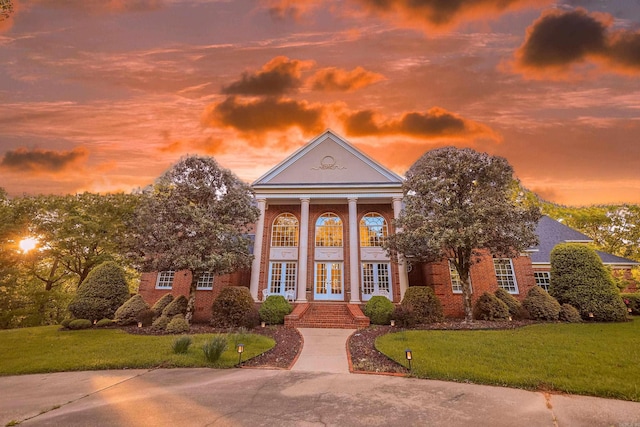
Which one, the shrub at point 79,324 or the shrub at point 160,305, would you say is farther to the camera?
the shrub at point 160,305

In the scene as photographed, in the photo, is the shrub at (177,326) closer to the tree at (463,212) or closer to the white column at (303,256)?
the white column at (303,256)

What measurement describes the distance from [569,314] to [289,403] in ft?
55.4

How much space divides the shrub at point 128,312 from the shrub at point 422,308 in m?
14.7

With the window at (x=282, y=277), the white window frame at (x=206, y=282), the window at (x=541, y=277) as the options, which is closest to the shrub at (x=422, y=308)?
the window at (x=282, y=277)

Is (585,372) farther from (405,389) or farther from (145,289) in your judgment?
(145,289)

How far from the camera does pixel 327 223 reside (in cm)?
2312

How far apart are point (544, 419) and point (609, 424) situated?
0.88 m

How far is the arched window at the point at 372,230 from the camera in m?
22.4

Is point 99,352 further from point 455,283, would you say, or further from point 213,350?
point 455,283

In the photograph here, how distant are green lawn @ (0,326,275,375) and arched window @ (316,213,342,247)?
445 inches

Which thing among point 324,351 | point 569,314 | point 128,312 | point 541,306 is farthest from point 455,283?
point 128,312

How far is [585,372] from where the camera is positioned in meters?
7.05

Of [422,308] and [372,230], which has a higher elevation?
[372,230]

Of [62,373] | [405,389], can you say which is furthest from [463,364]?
[62,373]
